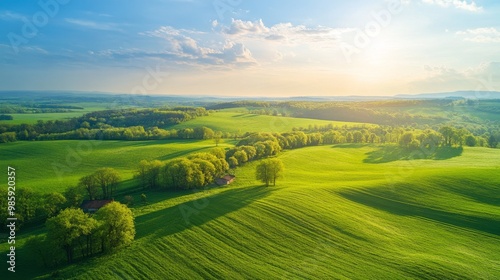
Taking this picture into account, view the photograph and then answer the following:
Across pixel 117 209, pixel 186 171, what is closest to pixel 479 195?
pixel 186 171

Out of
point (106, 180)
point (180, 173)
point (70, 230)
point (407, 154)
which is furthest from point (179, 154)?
point (407, 154)

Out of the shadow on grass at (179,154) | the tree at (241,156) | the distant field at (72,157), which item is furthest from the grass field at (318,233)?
the shadow on grass at (179,154)

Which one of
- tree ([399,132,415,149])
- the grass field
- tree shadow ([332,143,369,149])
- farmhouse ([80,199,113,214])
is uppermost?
tree ([399,132,415,149])

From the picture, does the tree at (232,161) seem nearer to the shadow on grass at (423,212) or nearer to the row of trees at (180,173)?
the row of trees at (180,173)

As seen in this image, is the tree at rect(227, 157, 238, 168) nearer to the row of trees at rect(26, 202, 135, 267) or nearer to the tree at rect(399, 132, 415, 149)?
the row of trees at rect(26, 202, 135, 267)

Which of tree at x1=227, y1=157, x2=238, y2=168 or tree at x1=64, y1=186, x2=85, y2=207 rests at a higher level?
tree at x1=227, y1=157, x2=238, y2=168

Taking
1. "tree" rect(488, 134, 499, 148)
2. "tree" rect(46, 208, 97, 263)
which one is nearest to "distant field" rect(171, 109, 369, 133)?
"tree" rect(488, 134, 499, 148)

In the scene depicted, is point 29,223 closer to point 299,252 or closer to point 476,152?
point 299,252
